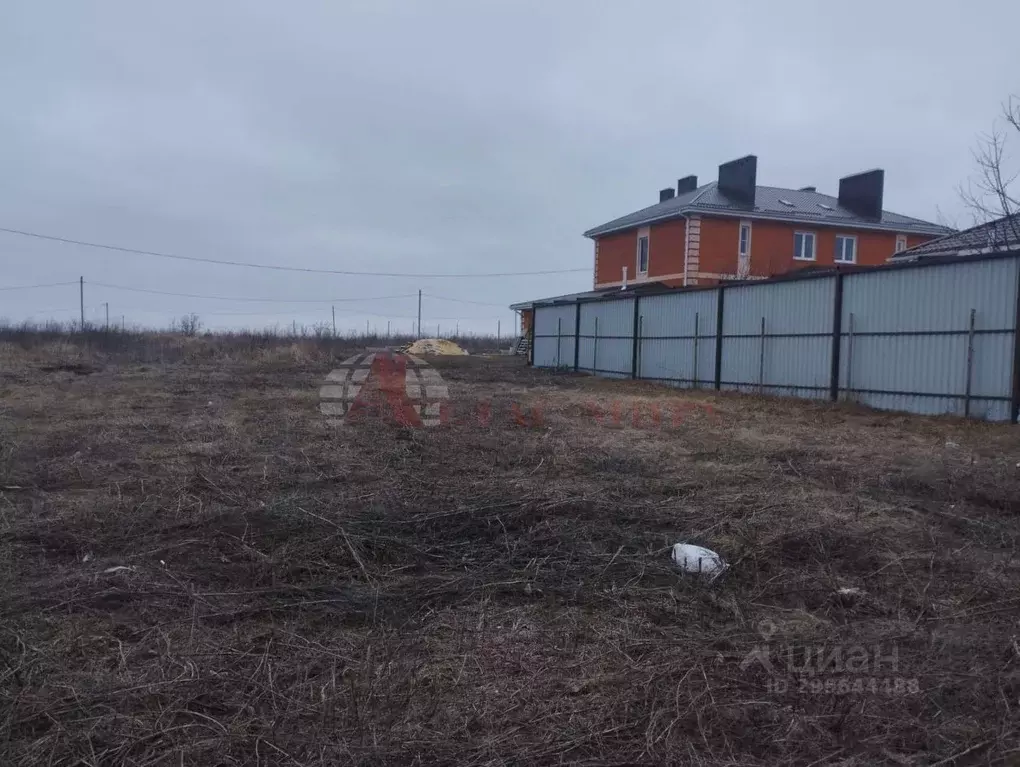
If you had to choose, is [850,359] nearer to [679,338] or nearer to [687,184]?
[679,338]

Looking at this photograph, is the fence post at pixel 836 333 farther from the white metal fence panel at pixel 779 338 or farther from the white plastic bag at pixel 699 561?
the white plastic bag at pixel 699 561

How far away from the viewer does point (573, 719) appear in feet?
8.66

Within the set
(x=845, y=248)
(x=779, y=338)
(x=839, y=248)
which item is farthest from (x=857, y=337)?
(x=845, y=248)

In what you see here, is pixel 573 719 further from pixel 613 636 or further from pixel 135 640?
pixel 135 640

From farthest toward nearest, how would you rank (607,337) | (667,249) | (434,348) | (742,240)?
(434,348) → (667,249) → (742,240) → (607,337)

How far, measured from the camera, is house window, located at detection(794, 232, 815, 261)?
93.3ft

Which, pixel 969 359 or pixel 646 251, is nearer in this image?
pixel 969 359

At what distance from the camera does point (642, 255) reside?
29906 mm

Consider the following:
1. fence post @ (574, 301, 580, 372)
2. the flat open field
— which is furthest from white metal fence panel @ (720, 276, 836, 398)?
fence post @ (574, 301, 580, 372)

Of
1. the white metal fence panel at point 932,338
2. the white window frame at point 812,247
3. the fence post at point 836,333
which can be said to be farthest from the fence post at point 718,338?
the white window frame at point 812,247

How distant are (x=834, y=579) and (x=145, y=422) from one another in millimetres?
8984

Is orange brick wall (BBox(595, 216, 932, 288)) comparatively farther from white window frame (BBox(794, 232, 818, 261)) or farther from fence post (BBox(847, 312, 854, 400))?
fence post (BBox(847, 312, 854, 400))

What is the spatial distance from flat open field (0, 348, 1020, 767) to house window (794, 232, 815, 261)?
22.5m

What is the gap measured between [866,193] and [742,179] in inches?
222
